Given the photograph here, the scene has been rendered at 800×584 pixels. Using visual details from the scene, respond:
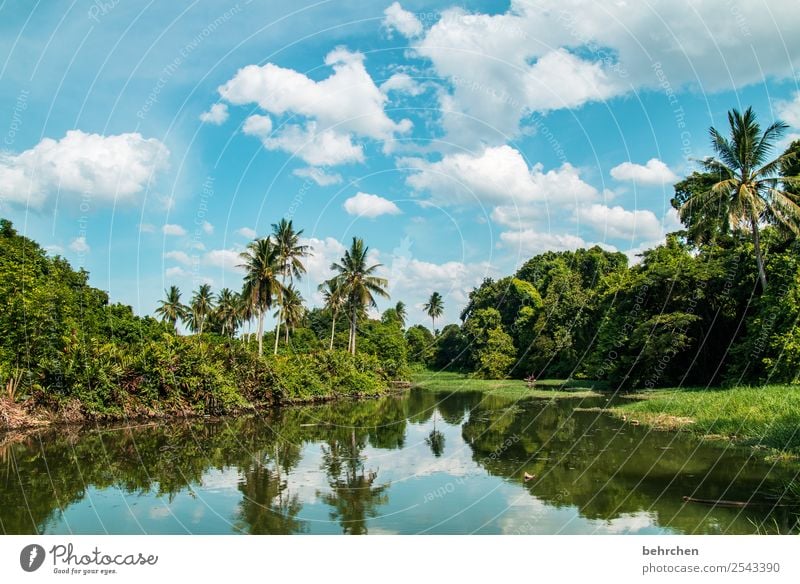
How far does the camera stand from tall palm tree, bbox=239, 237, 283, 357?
118 feet

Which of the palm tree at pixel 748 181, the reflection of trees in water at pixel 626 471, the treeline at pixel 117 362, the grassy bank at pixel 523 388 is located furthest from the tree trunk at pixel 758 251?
the treeline at pixel 117 362

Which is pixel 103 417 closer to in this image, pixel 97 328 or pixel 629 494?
pixel 97 328

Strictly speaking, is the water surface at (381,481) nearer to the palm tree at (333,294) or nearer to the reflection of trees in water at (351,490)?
the reflection of trees in water at (351,490)

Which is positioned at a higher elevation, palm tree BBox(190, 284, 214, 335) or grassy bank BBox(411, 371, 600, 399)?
palm tree BBox(190, 284, 214, 335)

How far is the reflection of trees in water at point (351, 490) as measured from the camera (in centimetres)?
1045

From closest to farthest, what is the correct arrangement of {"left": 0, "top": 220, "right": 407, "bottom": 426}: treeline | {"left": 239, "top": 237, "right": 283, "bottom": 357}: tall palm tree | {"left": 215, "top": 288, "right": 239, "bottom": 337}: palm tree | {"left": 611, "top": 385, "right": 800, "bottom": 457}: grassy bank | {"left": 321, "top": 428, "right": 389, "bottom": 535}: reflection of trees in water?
{"left": 321, "top": 428, "right": 389, "bottom": 535}: reflection of trees in water
{"left": 611, "top": 385, "right": 800, "bottom": 457}: grassy bank
{"left": 0, "top": 220, "right": 407, "bottom": 426}: treeline
{"left": 239, "top": 237, "right": 283, "bottom": 357}: tall palm tree
{"left": 215, "top": 288, "right": 239, "bottom": 337}: palm tree

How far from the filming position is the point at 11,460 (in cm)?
1559

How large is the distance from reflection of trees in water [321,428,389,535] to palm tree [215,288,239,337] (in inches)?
1728

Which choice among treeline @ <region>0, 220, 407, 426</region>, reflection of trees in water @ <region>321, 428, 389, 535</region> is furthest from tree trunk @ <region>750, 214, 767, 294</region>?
treeline @ <region>0, 220, 407, 426</region>

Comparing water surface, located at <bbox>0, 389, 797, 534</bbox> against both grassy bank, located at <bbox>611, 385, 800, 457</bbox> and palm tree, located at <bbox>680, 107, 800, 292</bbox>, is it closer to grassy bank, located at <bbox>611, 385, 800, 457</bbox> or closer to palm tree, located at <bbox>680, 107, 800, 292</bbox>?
grassy bank, located at <bbox>611, 385, 800, 457</bbox>

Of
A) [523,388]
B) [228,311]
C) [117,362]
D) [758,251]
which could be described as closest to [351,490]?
[117,362]
